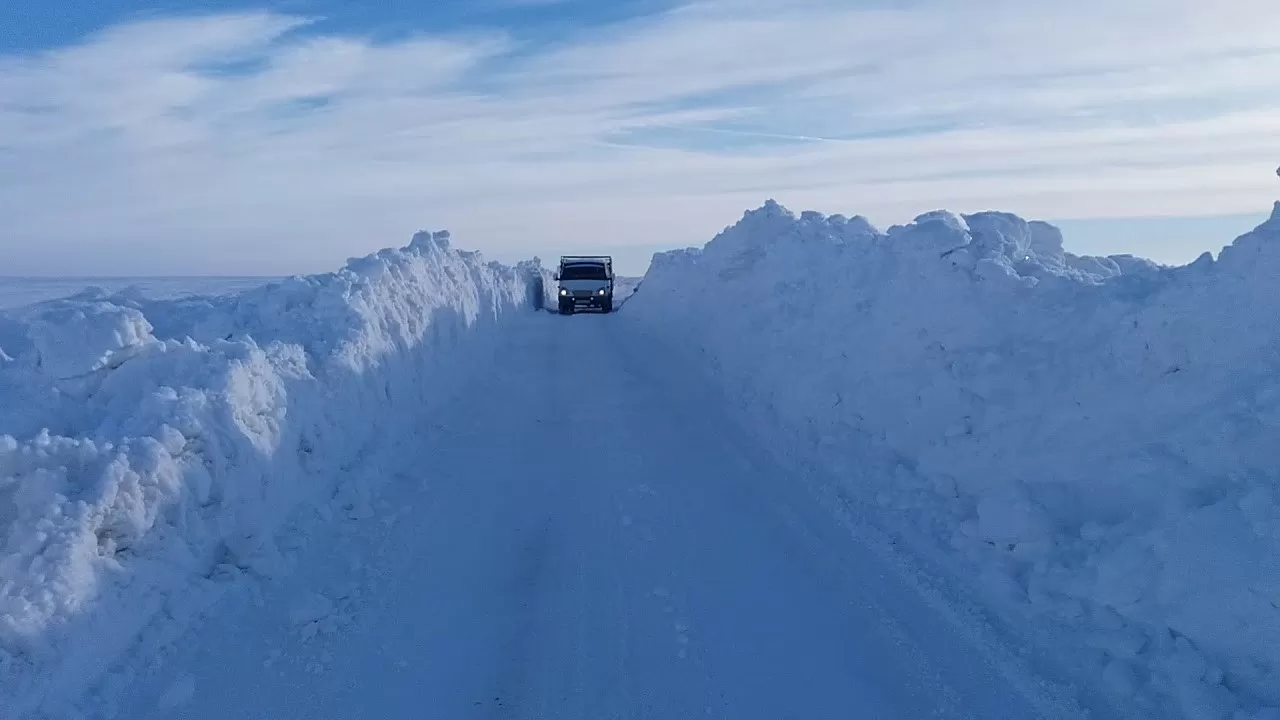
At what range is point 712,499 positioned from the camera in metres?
9.15

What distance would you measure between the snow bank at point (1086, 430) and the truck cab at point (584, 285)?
24524mm

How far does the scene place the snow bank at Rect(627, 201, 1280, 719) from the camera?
219 inches

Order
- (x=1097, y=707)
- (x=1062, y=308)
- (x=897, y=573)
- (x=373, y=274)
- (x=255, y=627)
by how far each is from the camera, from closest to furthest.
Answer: (x=1097, y=707) → (x=255, y=627) → (x=897, y=573) → (x=1062, y=308) → (x=373, y=274)

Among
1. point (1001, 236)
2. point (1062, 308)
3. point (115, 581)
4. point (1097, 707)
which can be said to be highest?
point (1001, 236)

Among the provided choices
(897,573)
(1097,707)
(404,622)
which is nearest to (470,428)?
(404,622)

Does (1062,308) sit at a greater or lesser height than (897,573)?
greater

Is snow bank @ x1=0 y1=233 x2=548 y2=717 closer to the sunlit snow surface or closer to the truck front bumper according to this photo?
the sunlit snow surface

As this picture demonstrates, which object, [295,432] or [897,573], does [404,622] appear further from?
[897,573]

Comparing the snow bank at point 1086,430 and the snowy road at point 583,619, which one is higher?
the snow bank at point 1086,430

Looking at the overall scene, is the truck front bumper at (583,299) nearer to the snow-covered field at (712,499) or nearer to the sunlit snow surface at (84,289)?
the sunlit snow surface at (84,289)

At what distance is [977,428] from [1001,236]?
430 centimetres

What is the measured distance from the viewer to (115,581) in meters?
5.71

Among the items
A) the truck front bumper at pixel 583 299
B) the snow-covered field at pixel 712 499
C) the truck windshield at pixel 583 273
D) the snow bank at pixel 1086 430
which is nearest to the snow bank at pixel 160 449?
the snow-covered field at pixel 712 499

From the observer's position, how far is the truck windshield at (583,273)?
1515 inches
